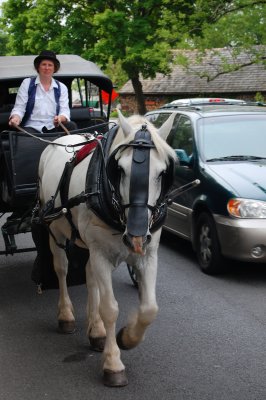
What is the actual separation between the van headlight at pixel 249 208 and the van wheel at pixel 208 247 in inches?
18.3

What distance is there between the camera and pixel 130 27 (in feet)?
95.2

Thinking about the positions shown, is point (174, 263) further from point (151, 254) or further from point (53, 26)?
point (53, 26)

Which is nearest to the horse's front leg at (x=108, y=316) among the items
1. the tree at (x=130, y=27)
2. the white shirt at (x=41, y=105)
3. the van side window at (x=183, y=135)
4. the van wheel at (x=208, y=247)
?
the white shirt at (x=41, y=105)

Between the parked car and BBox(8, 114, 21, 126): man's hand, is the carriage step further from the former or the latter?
the parked car

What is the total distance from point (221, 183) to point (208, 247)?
0.78 metres

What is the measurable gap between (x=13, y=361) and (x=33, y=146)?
220 centimetres

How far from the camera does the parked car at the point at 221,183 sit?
7.40m

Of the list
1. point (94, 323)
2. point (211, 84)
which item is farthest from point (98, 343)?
point (211, 84)

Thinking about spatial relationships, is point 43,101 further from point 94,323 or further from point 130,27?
point 130,27

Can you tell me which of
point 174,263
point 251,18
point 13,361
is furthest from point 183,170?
point 251,18

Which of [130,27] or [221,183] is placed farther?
[130,27]

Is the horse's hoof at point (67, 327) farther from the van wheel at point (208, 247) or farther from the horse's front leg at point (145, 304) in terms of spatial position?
the van wheel at point (208, 247)

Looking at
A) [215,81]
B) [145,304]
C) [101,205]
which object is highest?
[101,205]

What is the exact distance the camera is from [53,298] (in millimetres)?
7188
